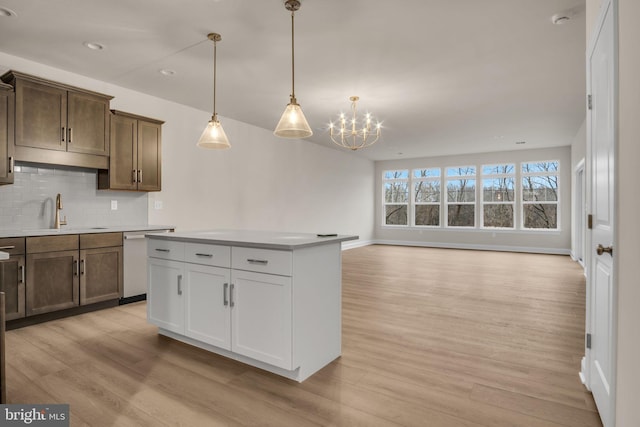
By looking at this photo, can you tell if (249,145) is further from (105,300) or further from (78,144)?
(105,300)

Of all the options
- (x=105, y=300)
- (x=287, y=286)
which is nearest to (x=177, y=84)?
(x=105, y=300)

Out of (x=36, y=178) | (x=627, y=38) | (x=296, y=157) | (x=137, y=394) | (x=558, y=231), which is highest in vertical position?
(x=296, y=157)

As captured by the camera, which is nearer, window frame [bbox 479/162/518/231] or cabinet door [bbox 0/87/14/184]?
cabinet door [bbox 0/87/14/184]

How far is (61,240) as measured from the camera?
3.57m

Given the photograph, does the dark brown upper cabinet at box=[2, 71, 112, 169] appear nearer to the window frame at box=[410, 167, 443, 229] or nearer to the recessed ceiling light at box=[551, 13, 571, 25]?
the recessed ceiling light at box=[551, 13, 571, 25]

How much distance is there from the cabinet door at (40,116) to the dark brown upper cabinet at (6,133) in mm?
53

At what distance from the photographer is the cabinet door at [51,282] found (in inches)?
133

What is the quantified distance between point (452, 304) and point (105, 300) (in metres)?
3.86

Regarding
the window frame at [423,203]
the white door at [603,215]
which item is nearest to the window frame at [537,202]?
the window frame at [423,203]

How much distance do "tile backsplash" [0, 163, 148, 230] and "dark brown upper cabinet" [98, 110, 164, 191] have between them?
20 cm

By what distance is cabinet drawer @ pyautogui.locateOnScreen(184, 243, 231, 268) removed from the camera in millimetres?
2530

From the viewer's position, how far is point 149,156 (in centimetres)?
463

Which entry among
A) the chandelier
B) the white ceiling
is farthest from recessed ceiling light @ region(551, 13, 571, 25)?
the chandelier

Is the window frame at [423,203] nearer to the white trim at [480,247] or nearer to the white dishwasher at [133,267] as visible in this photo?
the white trim at [480,247]
